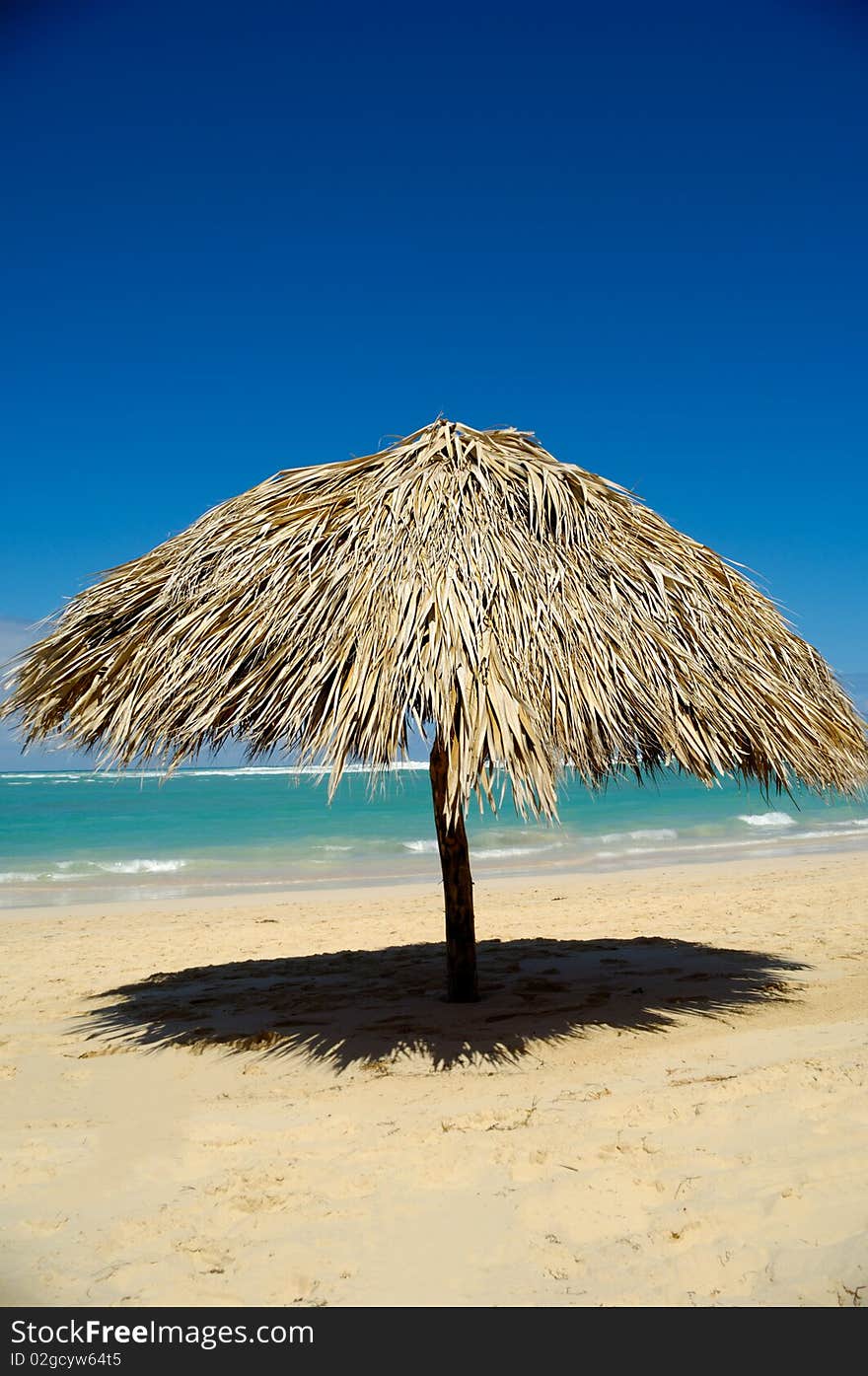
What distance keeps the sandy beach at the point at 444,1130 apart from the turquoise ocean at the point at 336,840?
2963 mm

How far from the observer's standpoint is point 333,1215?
256cm

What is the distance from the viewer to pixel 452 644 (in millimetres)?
3371

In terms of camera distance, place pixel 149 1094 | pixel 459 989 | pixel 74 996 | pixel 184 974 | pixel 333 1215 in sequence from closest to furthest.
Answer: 1. pixel 333 1215
2. pixel 149 1094
3. pixel 459 989
4. pixel 74 996
5. pixel 184 974

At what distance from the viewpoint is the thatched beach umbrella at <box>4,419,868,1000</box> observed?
335cm

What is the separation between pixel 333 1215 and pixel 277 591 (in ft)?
7.86

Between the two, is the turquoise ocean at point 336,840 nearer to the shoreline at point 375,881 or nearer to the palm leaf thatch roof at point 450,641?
the shoreline at point 375,881

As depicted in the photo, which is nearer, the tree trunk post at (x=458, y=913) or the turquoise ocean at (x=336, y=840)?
→ the tree trunk post at (x=458, y=913)

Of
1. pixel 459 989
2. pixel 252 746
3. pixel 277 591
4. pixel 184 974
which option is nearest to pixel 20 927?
pixel 184 974

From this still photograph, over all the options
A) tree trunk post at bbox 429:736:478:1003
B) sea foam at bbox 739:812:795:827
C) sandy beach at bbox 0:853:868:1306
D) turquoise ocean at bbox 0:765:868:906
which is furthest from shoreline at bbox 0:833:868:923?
tree trunk post at bbox 429:736:478:1003

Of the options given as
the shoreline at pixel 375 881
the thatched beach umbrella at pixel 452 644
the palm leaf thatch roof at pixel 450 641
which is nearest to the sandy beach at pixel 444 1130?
the thatched beach umbrella at pixel 452 644

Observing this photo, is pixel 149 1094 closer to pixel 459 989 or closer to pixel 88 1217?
pixel 88 1217
